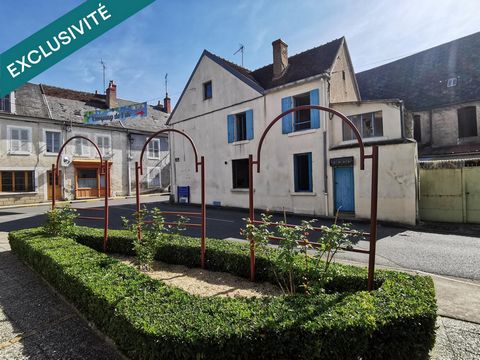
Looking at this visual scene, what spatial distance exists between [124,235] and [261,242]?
394cm

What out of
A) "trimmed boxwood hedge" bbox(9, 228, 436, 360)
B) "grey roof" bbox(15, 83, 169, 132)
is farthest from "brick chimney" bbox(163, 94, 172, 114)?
"trimmed boxwood hedge" bbox(9, 228, 436, 360)

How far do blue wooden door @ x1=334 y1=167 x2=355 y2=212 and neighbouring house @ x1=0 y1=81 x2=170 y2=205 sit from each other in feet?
51.6

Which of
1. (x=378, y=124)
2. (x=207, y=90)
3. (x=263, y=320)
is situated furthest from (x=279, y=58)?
(x=263, y=320)

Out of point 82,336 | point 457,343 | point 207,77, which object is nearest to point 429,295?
point 457,343

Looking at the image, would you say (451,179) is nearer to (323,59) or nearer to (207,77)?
(323,59)

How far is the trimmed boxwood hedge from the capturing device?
8.09 ft

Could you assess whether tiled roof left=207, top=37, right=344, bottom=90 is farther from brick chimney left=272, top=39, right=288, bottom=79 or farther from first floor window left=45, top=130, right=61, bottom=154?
first floor window left=45, top=130, right=61, bottom=154

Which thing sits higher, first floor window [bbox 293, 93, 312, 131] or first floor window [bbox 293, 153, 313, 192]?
first floor window [bbox 293, 93, 312, 131]

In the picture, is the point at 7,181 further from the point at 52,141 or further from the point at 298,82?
the point at 298,82

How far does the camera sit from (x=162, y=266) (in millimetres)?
5719

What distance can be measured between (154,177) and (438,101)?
76.6 ft

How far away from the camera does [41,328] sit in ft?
11.6

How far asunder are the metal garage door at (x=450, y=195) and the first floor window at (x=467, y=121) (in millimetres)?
9491

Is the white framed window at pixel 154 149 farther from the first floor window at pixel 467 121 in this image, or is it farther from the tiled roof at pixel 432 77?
the first floor window at pixel 467 121
